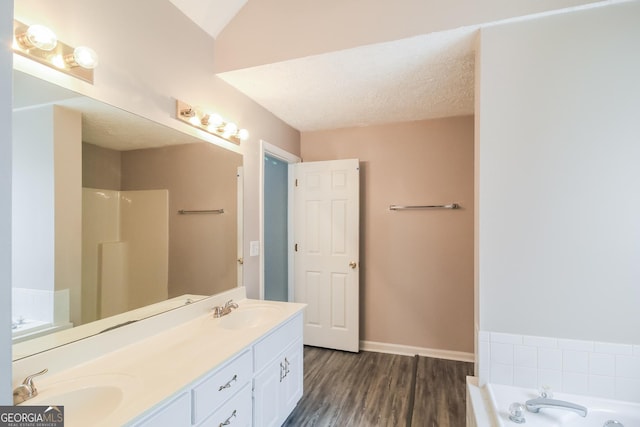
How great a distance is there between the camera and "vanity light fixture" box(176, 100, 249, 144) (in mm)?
1808

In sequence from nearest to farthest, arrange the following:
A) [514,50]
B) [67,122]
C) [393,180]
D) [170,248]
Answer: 1. [67,122]
2. [514,50]
3. [170,248]
4. [393,180]

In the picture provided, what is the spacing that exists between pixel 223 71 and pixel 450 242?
2471mm

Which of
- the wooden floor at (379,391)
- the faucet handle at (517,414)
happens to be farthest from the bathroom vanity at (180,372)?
the faucet handle at (517,414)

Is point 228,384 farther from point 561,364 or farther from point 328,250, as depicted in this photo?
point 328,250

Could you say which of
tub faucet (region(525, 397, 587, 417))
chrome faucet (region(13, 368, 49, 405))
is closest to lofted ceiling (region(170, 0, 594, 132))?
tub faucet (region(525, 397, 587, 417))

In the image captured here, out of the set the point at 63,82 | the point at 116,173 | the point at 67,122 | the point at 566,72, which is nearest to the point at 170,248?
the point at 116,173

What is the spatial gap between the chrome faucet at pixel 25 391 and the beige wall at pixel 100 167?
74 centimetres

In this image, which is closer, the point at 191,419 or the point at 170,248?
the point at 191,419

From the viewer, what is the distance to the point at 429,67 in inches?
78.8

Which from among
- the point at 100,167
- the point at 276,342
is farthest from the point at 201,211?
the point at 276,342

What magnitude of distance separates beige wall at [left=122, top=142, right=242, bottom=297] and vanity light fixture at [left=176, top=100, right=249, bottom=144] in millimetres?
108

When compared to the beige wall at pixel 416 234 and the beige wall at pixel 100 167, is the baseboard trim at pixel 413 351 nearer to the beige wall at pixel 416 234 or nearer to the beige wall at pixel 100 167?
the beige wall at pixel 416 234

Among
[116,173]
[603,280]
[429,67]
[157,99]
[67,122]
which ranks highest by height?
[429,67]

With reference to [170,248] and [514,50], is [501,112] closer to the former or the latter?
[514,50]
